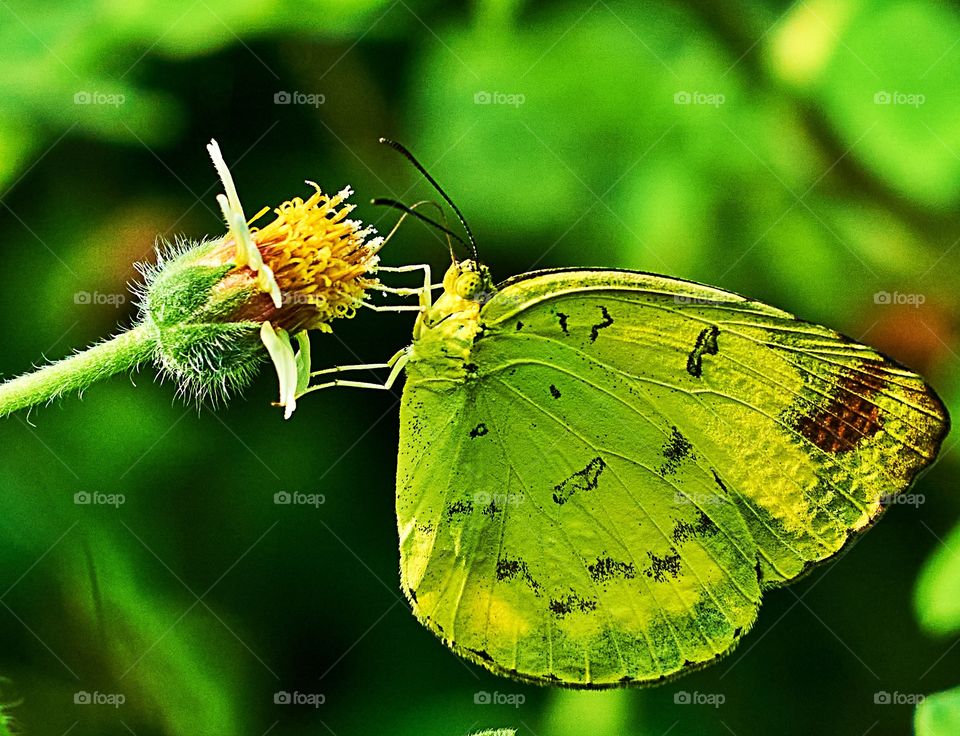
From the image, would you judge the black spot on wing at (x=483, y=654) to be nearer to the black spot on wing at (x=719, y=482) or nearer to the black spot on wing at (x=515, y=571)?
the black spot on wing at (x=515, y=571)

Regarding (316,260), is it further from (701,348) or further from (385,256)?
(701,348)

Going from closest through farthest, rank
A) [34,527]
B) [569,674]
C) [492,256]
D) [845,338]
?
1. [845,338]
2. [569,674]
3. [34,527]
4. [492,256]

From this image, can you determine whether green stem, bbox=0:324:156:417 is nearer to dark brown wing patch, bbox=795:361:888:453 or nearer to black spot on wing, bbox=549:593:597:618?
black spot on wing, bbox=549:593:597:618

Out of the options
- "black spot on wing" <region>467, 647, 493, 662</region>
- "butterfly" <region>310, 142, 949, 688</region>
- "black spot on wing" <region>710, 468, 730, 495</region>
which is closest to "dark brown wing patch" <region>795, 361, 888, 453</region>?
"butterfly" <region>310, 142, 949, 688</region>

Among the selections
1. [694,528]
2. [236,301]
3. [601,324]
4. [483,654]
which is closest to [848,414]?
[694,528]

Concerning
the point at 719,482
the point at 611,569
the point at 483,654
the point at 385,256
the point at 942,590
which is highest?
the point at 385,256

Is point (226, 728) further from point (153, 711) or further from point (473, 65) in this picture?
point (473, 65)

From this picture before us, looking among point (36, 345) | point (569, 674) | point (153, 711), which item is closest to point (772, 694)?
point (569, 674)
